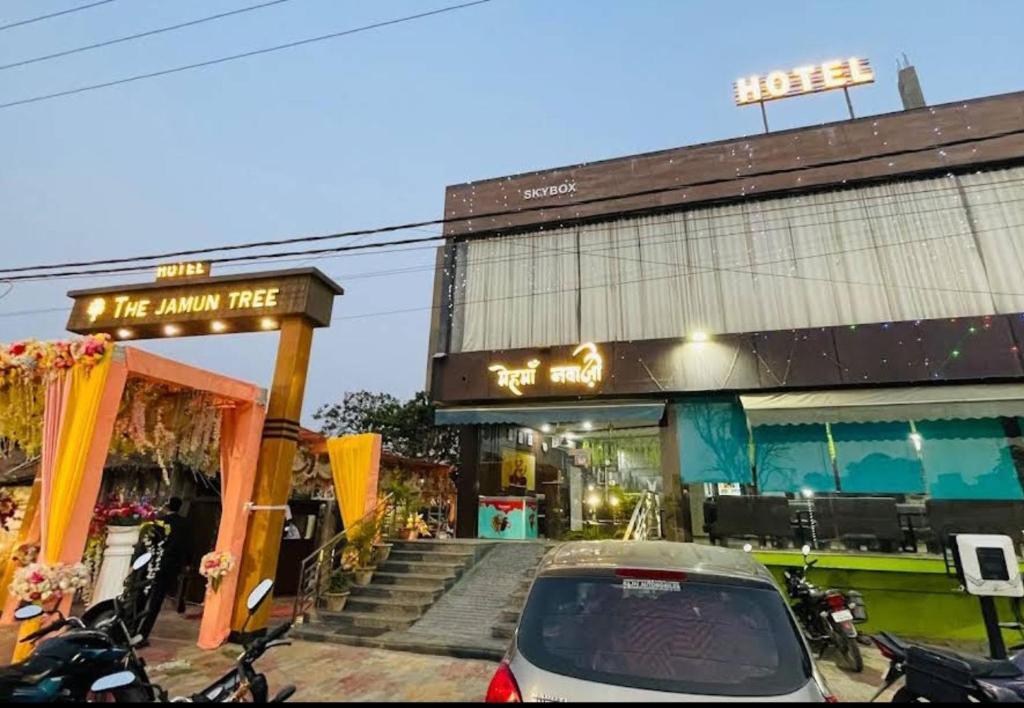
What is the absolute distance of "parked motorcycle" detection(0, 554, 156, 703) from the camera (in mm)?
2816

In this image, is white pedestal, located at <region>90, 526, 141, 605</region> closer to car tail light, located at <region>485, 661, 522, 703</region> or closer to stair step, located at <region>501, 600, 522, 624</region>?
stair step, located at <region>501, 600, 522, 624</region>

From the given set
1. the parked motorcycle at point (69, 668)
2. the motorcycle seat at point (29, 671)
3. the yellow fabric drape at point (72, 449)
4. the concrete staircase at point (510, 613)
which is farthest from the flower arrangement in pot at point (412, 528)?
the motorcycle seat at point (29, 671)

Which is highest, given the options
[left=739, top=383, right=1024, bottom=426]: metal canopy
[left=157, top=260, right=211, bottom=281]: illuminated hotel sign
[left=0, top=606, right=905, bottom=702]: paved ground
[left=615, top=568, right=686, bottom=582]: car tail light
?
[left=157, top=260, right=211, bottom=281]: illuminated hotel sign

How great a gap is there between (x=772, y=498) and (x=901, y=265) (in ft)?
22.0

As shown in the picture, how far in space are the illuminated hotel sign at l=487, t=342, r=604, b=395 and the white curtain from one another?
2.20ft

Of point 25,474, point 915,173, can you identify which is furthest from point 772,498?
point 25,474

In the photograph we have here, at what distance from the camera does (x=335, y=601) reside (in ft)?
29.1

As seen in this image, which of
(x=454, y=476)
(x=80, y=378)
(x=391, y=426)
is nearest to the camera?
(x=80, y=378)

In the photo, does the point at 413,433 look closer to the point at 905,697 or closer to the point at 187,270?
the point at 187,270

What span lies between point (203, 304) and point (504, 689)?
977 centimetres

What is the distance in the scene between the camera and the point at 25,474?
1379cm

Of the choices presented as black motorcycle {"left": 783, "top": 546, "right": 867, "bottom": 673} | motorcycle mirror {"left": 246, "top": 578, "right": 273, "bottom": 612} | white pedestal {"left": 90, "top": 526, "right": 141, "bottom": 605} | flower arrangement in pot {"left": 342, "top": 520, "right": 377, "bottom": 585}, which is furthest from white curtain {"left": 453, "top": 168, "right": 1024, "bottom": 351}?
motorcycle mirror {"left": 246, "top": 578, "right": 273, "bottom": 612}

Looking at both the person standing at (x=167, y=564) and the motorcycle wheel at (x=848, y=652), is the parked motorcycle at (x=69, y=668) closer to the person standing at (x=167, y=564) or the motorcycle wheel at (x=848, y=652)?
the person standing at (x=167, y=564)

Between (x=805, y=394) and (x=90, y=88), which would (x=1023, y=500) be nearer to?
(x=805, y=394)
